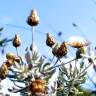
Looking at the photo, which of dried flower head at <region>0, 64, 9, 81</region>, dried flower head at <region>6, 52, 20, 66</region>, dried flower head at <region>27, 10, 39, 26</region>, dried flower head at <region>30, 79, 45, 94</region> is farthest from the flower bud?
dried flower head at <region>30, 79, 45, 94</region>

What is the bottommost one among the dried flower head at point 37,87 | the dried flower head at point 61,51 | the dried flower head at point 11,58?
the dried flower head at point 37,87

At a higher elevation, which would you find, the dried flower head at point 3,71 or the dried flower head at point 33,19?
the dried flower head at point 33,19

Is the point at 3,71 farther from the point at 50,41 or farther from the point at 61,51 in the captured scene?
the point at 50,41

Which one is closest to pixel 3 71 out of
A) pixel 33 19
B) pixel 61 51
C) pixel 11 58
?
pixel 11 58

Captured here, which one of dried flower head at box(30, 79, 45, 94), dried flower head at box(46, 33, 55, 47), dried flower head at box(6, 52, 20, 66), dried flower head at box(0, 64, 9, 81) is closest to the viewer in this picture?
dried flower head at box(30, 79, 45, 94)

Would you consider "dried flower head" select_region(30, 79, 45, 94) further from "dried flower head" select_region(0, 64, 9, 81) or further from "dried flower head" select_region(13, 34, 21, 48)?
"dried flower head" select_region(13, 34, 21, 48)

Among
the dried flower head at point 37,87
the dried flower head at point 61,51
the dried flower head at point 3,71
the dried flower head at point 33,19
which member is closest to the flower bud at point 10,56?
the dried flower head at point 3,71

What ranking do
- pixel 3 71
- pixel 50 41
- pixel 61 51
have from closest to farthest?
pixel 3 71 → pixel 61 51 → pixel 50 41

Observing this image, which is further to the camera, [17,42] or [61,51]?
[17,42]

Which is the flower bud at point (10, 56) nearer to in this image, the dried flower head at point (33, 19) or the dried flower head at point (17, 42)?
the dried flower head at point (17, 42)
